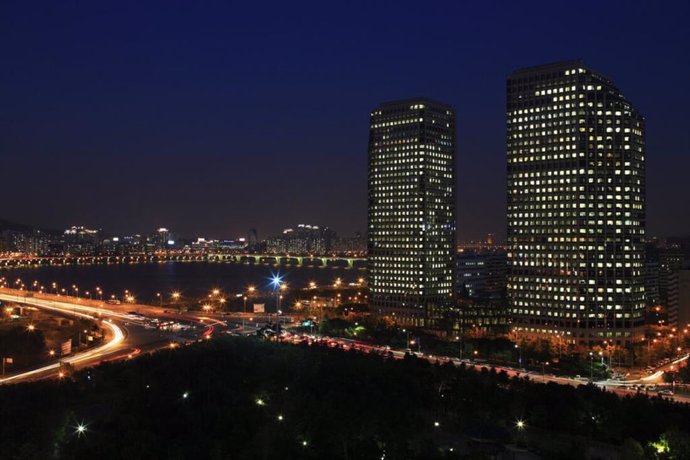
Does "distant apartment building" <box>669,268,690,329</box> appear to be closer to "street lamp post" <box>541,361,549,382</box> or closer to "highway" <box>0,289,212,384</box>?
"street lamp post" <box>541,361,549,382</box>

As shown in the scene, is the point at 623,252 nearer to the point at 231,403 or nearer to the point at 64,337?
the point at 231,403

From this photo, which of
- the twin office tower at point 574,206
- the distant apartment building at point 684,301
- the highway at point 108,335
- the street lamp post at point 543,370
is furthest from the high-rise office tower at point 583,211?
the highway at point 108,335

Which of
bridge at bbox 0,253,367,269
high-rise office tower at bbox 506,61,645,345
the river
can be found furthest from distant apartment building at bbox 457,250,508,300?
bridge at bbox 0,253,367,269

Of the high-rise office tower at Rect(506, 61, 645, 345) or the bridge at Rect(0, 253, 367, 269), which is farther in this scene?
the bridge at Rect(0, 253, 367, 269)

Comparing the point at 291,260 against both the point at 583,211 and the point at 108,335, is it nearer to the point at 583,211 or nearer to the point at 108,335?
the point at 108,335

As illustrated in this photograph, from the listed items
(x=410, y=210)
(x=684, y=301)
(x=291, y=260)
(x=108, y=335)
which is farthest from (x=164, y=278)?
(x=684, y=301)
